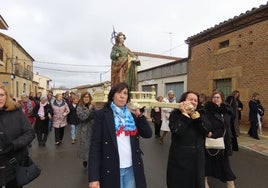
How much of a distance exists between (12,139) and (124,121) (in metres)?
1.25

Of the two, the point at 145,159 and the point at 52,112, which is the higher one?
the point at 52,112

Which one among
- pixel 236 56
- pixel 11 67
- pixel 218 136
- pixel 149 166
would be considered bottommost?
pixel 149 166

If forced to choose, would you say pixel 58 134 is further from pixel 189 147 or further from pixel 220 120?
pixel 189 147

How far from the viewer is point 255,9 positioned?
1191 cm

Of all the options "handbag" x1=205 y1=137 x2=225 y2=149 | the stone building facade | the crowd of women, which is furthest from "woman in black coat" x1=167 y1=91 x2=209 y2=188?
the stone building facade

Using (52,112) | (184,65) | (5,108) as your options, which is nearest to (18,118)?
(5,108)

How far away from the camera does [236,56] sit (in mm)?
13531

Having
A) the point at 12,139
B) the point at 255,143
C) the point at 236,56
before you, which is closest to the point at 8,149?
the point at 12,139

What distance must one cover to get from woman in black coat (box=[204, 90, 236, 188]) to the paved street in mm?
660

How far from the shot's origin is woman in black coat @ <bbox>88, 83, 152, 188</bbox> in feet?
8.93

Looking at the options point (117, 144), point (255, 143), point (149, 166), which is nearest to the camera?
point (117, 144)

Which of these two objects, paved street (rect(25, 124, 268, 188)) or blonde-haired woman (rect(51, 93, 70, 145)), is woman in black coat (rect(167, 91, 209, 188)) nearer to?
paved street (rect(25, 124, 268, 188))

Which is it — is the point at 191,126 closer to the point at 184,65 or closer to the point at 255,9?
the point at 255,9

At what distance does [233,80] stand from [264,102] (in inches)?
86.5
